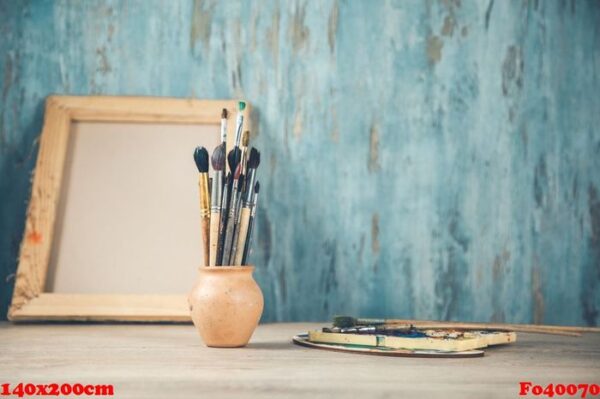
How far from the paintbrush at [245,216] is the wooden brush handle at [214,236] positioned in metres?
0.03

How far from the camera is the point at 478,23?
1.71m

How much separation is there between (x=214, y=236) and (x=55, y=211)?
1.76 feet

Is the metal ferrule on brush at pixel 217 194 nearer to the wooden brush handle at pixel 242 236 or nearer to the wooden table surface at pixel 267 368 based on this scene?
the wooden brush handle at pixel 242 236

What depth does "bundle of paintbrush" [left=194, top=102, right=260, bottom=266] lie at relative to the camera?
3.88ft

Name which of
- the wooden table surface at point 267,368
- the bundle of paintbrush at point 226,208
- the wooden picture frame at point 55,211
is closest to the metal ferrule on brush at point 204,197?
the bundle of paintbrush at point 226,208

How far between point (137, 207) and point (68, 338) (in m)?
0.40

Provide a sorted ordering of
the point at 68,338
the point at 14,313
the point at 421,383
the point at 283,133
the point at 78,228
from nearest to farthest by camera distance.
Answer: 1. the point at 421,383
2. the point at 68,338
3. the point at 14,313
4. the point at 78,228
5. the point at 283,133

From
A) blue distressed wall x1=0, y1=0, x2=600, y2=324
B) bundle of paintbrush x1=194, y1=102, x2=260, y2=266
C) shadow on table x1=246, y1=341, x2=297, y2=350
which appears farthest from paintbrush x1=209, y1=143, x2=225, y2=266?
blue distressed wall x1=0, y1=0, x2=600, y2=324

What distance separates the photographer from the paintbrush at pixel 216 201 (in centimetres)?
118

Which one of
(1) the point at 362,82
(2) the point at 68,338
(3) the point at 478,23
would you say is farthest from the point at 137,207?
(3) the point at 478,23

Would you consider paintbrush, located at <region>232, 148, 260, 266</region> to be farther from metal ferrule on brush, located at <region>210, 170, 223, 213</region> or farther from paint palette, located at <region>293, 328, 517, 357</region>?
paint palette, located at <region>293, 328, 517, 357</region>

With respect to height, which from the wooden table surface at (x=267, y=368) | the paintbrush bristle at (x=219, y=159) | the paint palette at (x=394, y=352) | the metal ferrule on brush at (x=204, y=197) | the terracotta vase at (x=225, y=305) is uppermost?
the paintbrush bristle at (x=219, y=159)

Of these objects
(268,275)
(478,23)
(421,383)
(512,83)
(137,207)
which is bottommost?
(421,383)

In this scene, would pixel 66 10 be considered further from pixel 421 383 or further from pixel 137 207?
pixel 421 383
